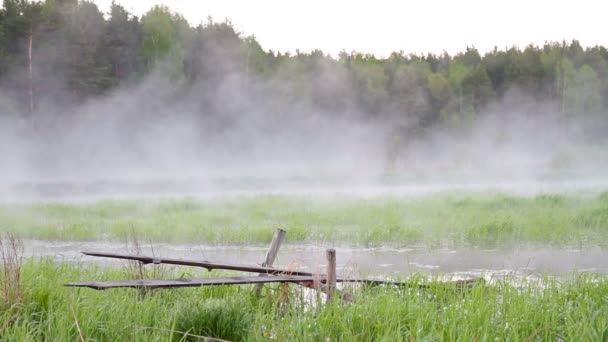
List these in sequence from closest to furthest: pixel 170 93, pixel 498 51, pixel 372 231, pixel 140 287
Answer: pixel 140 287, pixel 372 231, pixel 170 93, pixel 498 51

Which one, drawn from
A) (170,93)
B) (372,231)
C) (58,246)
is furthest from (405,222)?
(170,93)

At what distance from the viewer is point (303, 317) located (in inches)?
215

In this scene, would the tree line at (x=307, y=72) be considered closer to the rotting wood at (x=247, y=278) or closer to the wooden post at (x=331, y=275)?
the rotting wood at (x=247, y=278)

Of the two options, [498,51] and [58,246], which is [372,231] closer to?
[58,246]

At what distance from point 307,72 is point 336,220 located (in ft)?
89.4

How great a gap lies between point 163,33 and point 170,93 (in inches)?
148

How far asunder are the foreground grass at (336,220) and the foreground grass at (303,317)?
284 inches

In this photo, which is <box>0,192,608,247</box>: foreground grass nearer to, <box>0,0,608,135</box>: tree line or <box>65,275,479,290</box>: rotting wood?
<box>65,275,479,290</box>: rotting wood

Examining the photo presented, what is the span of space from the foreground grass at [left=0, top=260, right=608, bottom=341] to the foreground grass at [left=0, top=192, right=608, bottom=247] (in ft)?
23.7

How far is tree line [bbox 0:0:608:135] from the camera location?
103 ft

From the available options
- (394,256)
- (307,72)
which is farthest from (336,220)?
(307,72)

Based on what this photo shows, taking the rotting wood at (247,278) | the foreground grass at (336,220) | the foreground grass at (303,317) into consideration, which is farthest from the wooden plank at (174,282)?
the foreground grass at (336,220)

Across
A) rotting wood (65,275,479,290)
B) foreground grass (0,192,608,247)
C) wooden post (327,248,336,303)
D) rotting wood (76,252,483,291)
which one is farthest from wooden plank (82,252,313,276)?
foreground grass (0,192,608,247)

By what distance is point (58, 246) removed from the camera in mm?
13016
